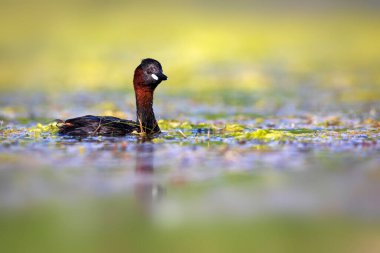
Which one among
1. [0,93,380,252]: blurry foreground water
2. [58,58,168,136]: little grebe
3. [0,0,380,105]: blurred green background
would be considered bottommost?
[0,93,380,252]: blurry foreground water

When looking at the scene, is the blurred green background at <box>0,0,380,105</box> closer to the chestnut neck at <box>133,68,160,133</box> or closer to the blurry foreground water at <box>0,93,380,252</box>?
the chestnut neck at <box>133,68,160,133</box>

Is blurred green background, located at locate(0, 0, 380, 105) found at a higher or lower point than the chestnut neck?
higher

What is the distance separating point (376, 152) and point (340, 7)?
5182 cm

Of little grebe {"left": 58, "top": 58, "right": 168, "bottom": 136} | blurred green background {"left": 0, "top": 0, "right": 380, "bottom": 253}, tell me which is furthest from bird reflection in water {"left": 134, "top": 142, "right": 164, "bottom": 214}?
little grebe {"left": 58, "top": 58, "right": 168, "bottom": 136}

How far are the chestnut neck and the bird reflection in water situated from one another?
1.79 metres

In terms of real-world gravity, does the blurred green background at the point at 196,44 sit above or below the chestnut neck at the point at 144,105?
above

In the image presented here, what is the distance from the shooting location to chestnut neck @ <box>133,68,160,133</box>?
1357 cm

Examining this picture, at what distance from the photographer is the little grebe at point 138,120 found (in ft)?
43.2

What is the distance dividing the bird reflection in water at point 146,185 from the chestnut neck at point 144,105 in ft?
5.87

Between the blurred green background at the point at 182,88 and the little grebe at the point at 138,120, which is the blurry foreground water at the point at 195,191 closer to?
the blurred green background at the point at 182,88

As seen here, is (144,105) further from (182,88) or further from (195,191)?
(182,88)

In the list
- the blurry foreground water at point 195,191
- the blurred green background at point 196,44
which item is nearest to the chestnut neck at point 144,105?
the blurry foreground water at point 195,191

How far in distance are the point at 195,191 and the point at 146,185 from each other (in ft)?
2.25

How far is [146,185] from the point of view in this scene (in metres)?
9.38
